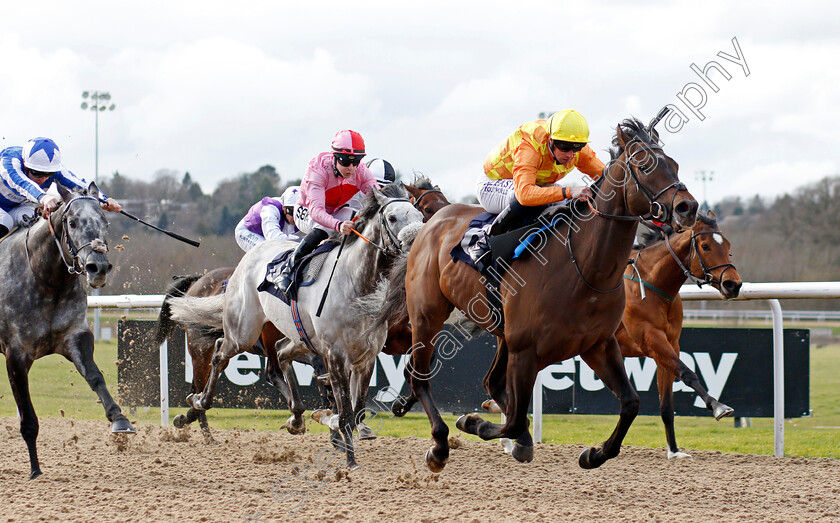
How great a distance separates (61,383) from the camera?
12.8 m

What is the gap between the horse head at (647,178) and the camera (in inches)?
139

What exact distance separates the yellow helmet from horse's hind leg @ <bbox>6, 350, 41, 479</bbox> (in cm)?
337

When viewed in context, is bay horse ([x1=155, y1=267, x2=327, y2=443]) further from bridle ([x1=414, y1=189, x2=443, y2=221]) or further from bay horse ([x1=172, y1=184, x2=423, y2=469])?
bridle ([x1=414, y1=189, x2=443, y2=221])

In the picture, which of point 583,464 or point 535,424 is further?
point 535,424

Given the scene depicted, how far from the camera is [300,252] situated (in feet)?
19.3

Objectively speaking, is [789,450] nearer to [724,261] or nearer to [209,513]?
[724,261]

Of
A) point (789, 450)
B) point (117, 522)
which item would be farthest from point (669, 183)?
point (789, 450)

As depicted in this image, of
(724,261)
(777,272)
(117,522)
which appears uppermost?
(777,272)

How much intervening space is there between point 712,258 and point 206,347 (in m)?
4.11

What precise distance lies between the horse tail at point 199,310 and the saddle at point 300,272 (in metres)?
0.99

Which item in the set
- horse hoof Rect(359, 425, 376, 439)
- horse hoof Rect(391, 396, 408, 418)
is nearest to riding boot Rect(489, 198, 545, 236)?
horse hoof Rect(359, 425, 376, 439)

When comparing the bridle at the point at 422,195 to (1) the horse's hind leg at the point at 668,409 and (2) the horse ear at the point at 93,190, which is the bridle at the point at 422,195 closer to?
(1) the horse's hind leg at the point at 668,409

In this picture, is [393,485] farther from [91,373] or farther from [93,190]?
[93,190]

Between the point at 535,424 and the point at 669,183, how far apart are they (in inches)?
135
